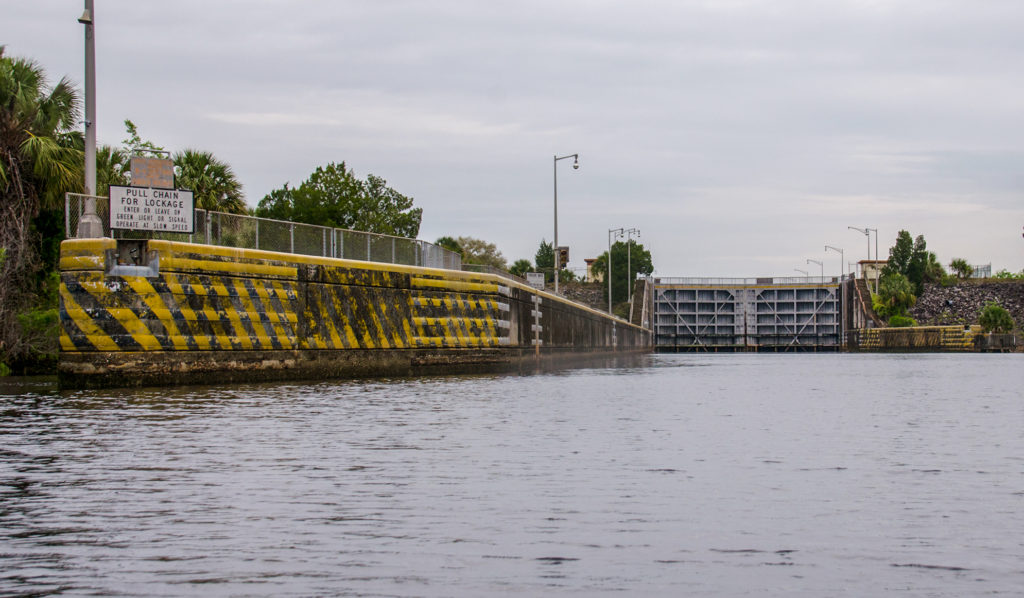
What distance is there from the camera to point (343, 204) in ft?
282

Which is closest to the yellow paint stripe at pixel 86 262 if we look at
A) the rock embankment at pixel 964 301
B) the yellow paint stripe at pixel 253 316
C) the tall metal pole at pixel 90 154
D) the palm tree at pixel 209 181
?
the tall metal pole at pixel 90 154

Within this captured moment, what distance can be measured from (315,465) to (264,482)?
1082 millimetres

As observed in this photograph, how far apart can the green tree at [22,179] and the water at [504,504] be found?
15.7 meters

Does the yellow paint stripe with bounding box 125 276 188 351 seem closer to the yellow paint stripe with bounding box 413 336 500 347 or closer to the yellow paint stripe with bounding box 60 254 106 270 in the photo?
the yellow paint stripe with bounding box 60 254 106 270

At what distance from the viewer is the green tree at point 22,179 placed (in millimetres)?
29594

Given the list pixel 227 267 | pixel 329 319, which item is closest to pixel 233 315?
pixel 227 267

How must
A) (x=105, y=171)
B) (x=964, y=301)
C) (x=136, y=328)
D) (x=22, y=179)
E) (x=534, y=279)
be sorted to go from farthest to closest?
(x=964, y=301) → (x=534, y=279) → (x=105, y=171) → (x=22, y=179) → (x=136, y=328)

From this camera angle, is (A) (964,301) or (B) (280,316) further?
(A) (964,301)

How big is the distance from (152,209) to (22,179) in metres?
10.4

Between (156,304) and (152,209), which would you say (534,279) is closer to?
(152,209)

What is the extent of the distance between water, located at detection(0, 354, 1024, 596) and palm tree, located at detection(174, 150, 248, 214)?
99.0ft

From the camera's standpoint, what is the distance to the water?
539cm

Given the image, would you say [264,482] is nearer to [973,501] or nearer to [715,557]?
[715,557]

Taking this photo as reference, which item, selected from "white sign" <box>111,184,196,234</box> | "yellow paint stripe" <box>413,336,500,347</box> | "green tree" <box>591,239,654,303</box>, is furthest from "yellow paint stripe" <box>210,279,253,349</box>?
"green tree" <box>591,239,654,303</box>
